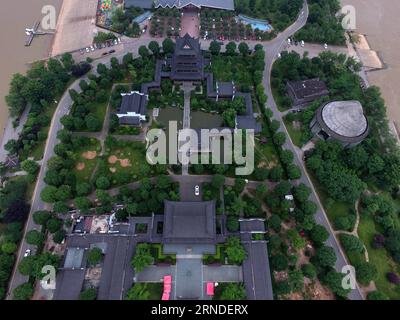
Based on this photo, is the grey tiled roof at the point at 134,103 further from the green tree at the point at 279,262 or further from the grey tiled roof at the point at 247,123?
the green tree at the point at 279,262

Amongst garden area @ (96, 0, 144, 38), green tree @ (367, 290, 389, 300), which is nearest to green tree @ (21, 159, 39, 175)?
garden area @ (96, 0, 144, 38)

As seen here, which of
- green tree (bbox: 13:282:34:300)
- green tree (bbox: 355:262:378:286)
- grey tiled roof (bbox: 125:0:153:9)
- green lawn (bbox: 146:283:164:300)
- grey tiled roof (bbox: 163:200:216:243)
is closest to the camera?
green tree (bbox: 13:282:34:300)

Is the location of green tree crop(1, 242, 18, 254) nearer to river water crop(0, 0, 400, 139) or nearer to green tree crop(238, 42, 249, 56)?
river water crop(0, 0, 400, 139)

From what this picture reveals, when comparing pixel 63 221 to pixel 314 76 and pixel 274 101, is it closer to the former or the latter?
pixel 274 101

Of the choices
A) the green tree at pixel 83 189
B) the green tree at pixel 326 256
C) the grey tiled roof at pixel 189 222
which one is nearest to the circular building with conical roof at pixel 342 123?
the green tree at pixel 326 256

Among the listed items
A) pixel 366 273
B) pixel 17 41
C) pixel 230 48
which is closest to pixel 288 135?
pixel 230 48

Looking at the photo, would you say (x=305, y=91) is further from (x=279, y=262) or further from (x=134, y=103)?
(x=279, y=262)
